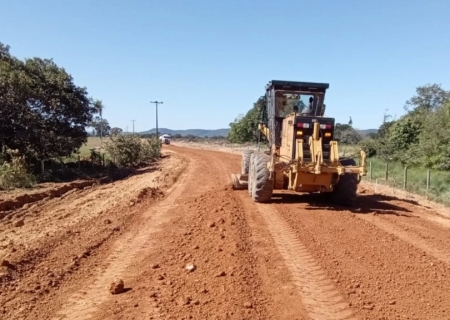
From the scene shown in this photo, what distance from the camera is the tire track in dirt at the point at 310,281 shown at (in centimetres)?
454

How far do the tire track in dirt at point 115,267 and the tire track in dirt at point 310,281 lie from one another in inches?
69.5

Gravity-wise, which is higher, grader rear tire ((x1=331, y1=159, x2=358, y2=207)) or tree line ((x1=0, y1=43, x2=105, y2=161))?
tree line ((x1=0, y1=43, x2=105, y2=161))

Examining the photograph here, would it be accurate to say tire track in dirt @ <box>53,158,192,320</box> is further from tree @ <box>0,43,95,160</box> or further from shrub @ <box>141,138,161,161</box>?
shrub @ <box>141,138,161,161</box>

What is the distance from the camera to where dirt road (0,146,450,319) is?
4.63 meters

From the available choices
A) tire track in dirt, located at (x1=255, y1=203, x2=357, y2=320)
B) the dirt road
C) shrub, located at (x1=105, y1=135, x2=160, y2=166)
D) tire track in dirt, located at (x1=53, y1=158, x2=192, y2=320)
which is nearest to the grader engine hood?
the dirt road

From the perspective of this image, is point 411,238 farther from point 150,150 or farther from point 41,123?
point 150,150

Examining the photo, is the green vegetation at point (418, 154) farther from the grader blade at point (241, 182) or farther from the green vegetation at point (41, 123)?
the green vegetation at point (41, 123)

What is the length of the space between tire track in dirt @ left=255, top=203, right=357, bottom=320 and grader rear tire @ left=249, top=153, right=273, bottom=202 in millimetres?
2726

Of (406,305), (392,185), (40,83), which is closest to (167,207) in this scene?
(406,305)

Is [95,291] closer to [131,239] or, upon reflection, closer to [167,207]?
[131,239]

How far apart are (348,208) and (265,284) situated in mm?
6246

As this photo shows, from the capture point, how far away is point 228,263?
5.96 meters

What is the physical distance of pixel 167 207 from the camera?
1092cm

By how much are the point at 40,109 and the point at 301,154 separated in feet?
55.9
